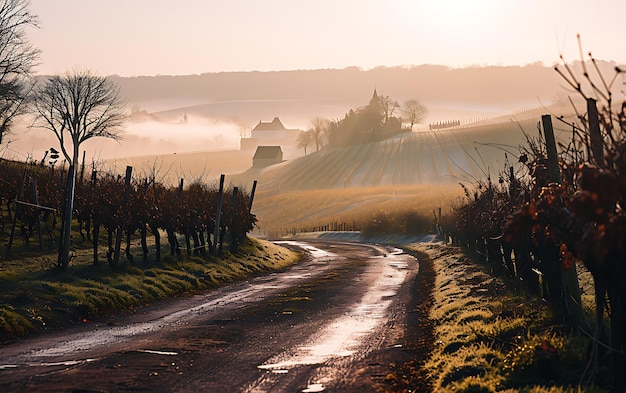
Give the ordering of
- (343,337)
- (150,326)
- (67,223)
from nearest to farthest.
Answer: (343,337), (150,326), (67,223)

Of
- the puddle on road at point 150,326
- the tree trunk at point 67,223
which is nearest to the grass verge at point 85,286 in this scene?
the tree trunk at point 67,223

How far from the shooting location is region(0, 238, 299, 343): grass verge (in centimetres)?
2186

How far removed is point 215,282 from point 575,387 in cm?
2649

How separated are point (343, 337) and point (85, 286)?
Answer: 11.6 meters

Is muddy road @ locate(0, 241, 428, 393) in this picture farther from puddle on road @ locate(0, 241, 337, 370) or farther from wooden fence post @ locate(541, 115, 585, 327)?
wooden fence post @ locate(541, 115, 585, 327)

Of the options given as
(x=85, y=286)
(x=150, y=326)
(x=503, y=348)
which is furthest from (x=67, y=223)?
(x=503, y=348)

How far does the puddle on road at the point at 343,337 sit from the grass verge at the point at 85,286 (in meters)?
7.54

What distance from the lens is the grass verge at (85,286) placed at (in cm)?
2186

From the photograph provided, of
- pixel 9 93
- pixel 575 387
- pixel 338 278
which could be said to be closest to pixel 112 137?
pixel 9 93

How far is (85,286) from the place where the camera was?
27.2 m

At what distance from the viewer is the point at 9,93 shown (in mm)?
63094

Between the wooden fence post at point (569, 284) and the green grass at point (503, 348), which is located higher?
the wooden fence post at point (569, 284)

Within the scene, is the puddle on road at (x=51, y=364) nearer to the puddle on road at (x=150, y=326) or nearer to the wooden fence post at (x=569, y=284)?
the puddle on road at (x=150, y=326)

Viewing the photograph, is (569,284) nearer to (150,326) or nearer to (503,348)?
(503,348)
